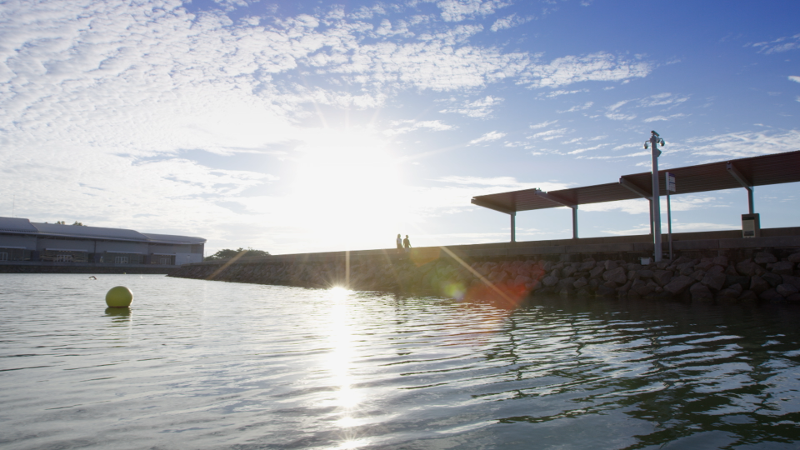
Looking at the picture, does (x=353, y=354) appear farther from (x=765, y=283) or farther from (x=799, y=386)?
(x=765, y=283)

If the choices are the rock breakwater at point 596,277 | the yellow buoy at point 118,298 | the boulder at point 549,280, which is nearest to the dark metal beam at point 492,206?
the rock breakwater at point 596,277

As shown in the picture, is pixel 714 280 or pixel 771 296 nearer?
pixel 771 296

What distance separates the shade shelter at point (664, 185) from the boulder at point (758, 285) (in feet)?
16.5

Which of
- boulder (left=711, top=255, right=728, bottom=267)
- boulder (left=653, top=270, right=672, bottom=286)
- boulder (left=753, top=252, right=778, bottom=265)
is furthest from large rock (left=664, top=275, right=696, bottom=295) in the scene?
boulder (left=753, top=252, right=778, bottom=265)

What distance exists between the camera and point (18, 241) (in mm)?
72688

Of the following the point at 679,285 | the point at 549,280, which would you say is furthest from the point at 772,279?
the point at 549,280

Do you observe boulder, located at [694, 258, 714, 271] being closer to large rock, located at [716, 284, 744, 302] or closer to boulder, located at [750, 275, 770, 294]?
large rock, located at [716, 284, 744, 302]

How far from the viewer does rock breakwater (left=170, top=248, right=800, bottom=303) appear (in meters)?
17.4

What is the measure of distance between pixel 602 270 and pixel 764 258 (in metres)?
5.72

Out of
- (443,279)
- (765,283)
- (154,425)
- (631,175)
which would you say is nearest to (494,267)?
(443,279)

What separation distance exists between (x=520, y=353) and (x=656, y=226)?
1618 centimetres

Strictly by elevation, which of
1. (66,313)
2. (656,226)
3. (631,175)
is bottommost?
(66,313)

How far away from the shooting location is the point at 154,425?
4.13 m

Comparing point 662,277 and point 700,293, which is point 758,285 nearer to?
point 700,293
